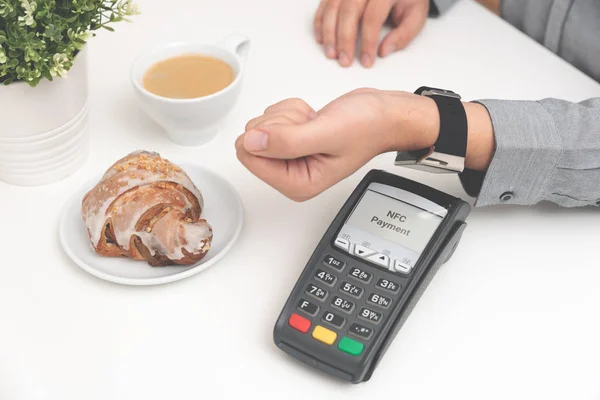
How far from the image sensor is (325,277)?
0.57 metres

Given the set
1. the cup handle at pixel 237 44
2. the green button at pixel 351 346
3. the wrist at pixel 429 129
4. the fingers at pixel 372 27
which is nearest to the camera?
the green button at pixel 351 346

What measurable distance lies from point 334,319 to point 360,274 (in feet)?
0.16

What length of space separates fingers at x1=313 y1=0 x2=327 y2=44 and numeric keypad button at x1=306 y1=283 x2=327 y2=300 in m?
0.47

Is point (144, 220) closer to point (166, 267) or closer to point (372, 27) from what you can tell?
point (166, 267)

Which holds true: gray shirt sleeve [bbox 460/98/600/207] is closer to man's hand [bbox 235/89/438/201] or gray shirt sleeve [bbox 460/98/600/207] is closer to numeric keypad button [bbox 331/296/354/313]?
man's hand [bbox 235/89/438/201]

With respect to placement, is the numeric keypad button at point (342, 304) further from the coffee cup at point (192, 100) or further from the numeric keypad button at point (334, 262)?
the coffee cup at point (192, 100)

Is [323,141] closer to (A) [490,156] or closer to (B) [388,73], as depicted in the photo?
(A) [490,156]

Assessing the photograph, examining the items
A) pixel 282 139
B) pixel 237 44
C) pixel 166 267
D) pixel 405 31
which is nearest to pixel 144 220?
A: pixel 166 267

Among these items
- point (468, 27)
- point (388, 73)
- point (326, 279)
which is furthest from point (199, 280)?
point (468, 27)

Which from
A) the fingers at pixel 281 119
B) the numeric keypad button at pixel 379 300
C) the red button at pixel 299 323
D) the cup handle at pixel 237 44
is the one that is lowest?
the red button at pixel 299 323

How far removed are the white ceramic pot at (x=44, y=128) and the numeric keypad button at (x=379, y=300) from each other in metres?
0.36

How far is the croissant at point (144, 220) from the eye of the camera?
592 mm

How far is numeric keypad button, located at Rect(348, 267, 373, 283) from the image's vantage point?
0.57 metres

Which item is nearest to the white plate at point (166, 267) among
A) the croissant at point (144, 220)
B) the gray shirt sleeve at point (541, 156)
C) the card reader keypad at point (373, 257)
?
the croissant at point (144, 220)
